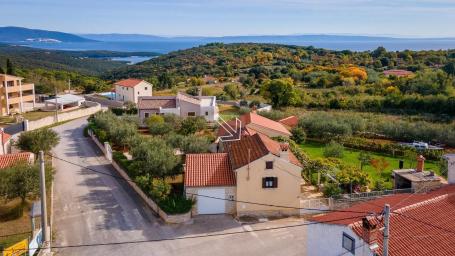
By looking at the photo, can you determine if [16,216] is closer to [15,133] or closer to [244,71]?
[15,133]

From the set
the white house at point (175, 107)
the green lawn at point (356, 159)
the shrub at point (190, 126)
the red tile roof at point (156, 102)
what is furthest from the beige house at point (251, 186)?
the red tile roof at point (156, 102)

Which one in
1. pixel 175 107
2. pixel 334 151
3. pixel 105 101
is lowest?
pixel 334 151

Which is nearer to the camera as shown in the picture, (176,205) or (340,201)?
(176,205)

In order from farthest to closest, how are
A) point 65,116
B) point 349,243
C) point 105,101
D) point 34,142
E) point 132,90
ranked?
point 105,101, point 132,90, point 65,116, point 34,142, point 349,243

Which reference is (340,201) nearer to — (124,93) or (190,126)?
(190,126)

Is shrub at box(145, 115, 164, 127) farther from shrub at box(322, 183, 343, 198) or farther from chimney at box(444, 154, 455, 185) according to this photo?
chimney at box(444, 154, 455, 185)

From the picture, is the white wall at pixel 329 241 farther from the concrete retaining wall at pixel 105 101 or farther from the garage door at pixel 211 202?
the concrete retaining wall at pixel 105 101

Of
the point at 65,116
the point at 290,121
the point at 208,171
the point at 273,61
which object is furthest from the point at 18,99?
the point at 273,61
